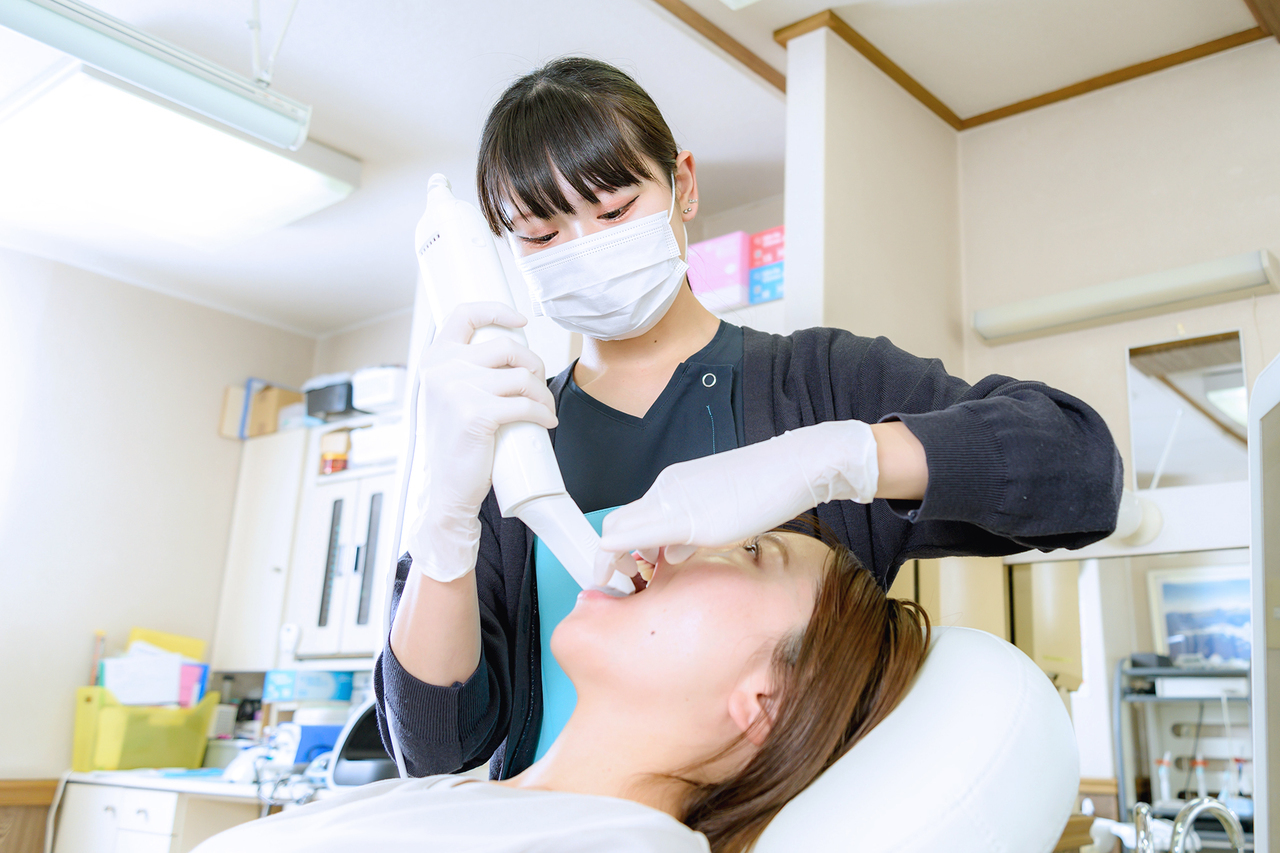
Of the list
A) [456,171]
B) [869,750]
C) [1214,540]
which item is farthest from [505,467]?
[456,171]

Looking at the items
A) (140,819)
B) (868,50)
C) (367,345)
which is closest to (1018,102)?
(868,50)

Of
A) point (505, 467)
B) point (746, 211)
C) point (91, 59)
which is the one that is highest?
point (746, 211)

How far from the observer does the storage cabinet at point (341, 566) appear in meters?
3.50

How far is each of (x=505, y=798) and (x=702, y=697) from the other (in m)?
0.22

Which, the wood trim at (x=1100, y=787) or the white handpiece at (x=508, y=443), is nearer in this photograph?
the white handpiece at (x=508, y=443)

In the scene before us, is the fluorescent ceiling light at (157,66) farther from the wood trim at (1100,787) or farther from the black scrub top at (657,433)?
the wood trim at (1100,787)

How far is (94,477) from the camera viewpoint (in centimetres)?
380

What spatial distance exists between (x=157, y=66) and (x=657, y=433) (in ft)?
5.16

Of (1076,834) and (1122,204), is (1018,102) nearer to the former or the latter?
(1122,204)

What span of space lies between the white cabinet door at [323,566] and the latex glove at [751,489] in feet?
9.70

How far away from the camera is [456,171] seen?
310cm

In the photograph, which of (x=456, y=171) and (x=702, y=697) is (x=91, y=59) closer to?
(x=456, y=171)

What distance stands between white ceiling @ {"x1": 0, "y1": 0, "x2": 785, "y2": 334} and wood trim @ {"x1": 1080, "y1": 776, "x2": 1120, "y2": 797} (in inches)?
73.9

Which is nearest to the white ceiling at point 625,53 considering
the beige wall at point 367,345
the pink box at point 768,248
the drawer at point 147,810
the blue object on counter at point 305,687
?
the pink box at point 768,248
